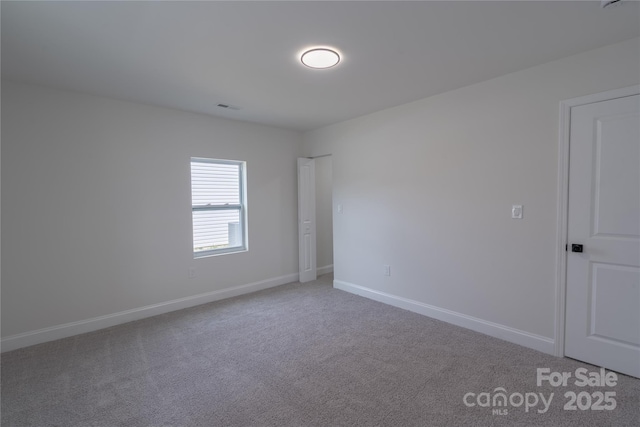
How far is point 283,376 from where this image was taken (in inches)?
93.9

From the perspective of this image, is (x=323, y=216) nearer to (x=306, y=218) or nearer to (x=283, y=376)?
(x=306, y=218)

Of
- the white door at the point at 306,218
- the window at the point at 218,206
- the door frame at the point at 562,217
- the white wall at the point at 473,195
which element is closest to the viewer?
the door frame at the point at 562,217

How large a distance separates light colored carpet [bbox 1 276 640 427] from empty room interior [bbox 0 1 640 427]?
0.8 inches

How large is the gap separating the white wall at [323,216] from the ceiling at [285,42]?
2501 mm

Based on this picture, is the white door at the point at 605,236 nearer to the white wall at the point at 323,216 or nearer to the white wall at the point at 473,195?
the white wall at the point at 473,195

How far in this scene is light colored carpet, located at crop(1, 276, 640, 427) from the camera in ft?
6.39

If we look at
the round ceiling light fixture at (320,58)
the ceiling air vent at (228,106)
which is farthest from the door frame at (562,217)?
the ceiling air vent at (228,106)

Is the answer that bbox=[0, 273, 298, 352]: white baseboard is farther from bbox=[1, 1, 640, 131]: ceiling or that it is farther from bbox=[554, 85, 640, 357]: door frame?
bbox=[554, 85, 640, 357]: door frame

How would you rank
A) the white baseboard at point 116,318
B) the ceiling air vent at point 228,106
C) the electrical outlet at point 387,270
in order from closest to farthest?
the white baseboard at point 116,318
the ceiling air vent at point 228,106
the electrical outlet at point 387,270

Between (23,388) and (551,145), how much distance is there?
4624mm

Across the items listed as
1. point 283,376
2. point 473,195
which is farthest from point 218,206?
point 473,195

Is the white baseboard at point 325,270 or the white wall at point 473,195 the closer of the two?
the white wall at point 473,195

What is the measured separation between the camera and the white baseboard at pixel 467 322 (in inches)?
107

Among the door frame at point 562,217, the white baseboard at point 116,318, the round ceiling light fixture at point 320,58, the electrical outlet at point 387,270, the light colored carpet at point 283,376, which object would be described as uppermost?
the round ceiling light fixture at point 320,58
